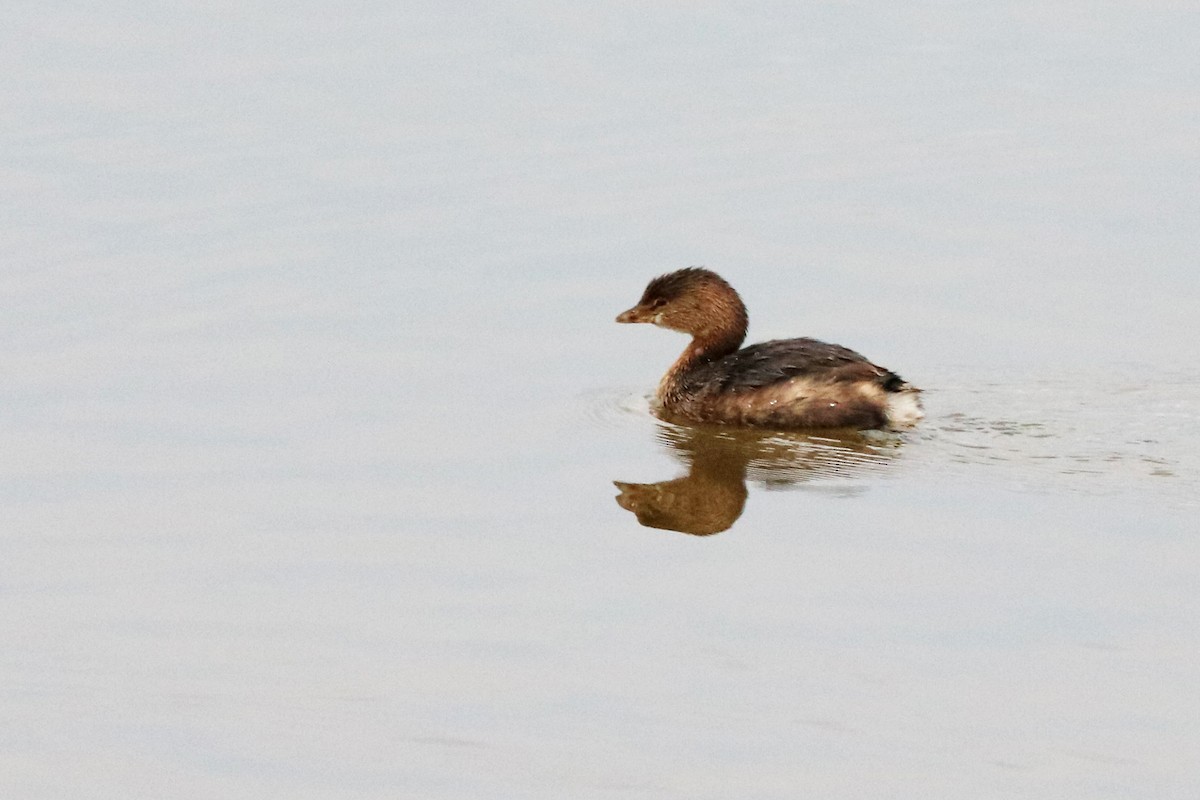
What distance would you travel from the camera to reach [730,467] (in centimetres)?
1077

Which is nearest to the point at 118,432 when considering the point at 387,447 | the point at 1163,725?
the point at 387,447

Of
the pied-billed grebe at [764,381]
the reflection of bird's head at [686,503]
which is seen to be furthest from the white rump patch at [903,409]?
the reflection of bird's head at [686,503]

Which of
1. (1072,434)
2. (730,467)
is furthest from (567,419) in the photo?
(1072,434)

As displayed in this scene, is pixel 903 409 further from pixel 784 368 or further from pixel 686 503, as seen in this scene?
pixel 686 503

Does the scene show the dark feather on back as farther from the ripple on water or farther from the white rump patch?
the ripple on water

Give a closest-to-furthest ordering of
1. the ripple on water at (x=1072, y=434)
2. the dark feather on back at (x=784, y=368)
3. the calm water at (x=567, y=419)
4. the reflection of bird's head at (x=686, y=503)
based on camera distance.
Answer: the calm water at (x=567, y=419)
the reflection of bird's head at (x=686, y=503)
the ripple on water at (x=1072, y=434)
the dark feather on back at (x=784, y=368)

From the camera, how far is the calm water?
6953 mm

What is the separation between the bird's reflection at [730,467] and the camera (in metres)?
9.75

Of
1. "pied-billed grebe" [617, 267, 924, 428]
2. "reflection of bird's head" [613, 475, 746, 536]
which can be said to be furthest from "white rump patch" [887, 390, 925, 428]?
"reflection of bird's head" [613, 475, 746, 536]

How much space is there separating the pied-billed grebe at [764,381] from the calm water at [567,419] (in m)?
0.23

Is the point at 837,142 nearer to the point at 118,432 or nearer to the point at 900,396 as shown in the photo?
the point at 900,396

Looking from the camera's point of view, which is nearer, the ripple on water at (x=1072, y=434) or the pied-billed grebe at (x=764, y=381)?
the ripple on water at (x=1072, y=434)

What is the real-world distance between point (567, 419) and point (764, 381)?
3.45 ft

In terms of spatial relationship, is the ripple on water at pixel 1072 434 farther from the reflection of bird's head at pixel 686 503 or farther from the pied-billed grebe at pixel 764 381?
the reflection of bird's head at pixel 686 503
